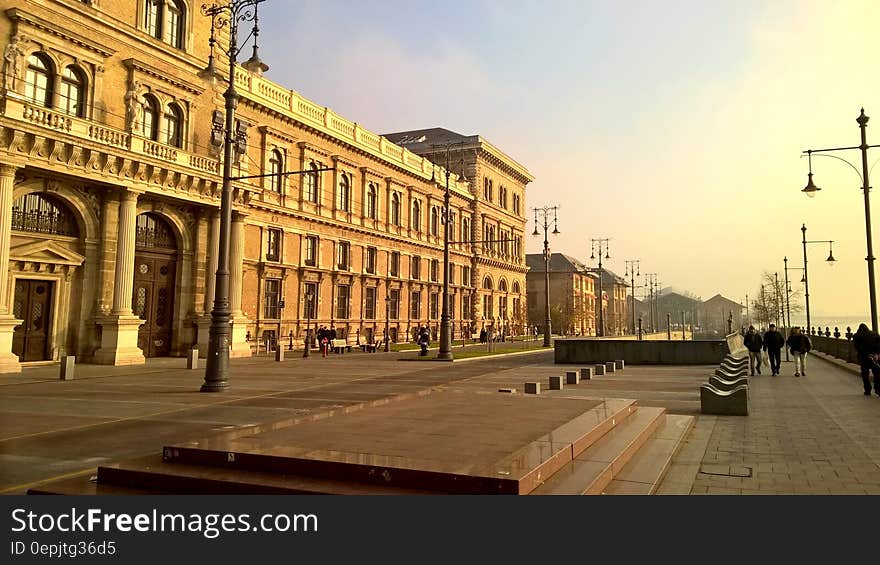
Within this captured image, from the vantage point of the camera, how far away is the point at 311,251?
4209cm

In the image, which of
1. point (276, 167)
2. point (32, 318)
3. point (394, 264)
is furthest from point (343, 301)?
point (32, 318)

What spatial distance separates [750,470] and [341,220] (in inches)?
1565

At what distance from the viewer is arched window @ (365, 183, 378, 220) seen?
4894 cm

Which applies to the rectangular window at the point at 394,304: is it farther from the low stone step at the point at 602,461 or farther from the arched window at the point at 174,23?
the low stone step at the point at 602,461

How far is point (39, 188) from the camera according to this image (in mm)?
23672

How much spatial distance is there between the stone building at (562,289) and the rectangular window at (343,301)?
48.8 meters

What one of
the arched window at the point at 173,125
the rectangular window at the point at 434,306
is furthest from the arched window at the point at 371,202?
the arched window at the point at 173,125

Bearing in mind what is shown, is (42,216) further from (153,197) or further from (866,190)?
(866,190)

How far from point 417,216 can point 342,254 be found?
44.3ft

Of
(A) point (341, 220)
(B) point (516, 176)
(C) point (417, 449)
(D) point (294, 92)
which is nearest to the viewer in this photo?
Answer: (C) point (417, 449)

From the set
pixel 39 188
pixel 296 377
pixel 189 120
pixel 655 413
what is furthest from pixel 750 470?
pixel 189 120

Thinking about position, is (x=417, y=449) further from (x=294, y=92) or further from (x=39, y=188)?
(x=294, y=92)

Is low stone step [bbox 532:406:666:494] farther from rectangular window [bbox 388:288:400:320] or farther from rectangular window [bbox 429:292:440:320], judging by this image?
rectangular window [bbox 429:292:440:320]

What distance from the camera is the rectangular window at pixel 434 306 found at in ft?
191
